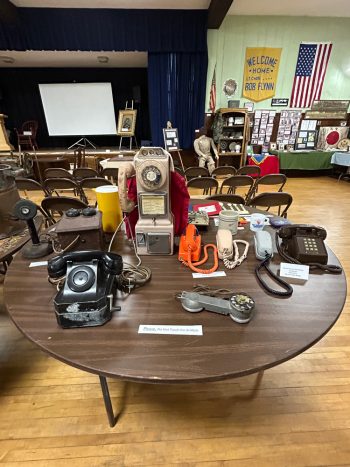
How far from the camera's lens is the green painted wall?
471cm

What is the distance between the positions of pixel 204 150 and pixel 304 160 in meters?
2.27

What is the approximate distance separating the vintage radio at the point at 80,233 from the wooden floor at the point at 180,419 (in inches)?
31.2

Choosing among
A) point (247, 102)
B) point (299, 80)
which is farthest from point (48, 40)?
point (299, 80)

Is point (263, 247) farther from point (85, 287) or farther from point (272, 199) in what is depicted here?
point (272, 199)

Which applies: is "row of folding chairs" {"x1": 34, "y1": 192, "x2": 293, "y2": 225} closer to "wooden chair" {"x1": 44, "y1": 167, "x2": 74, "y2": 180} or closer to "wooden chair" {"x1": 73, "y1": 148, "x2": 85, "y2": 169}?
"wooden chair" {"x1": 44, "y1": 167, "x2": 74, "y2": 180}

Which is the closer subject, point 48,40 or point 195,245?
point 195,245

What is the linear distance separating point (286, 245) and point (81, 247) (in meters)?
0.84

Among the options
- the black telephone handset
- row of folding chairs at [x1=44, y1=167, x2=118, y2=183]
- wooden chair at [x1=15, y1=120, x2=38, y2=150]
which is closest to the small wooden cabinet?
row of folding chairs at [x1=44, y1=167, x2=118, y2=183]

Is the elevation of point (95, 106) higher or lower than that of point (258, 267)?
higher

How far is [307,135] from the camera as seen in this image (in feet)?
18.3

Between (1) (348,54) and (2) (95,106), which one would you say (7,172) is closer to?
(2) (95,106)

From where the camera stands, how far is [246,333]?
2.14 feet

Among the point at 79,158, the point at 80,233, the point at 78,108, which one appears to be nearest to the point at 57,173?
the point at 79,158

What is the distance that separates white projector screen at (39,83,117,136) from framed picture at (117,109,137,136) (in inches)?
23.7
